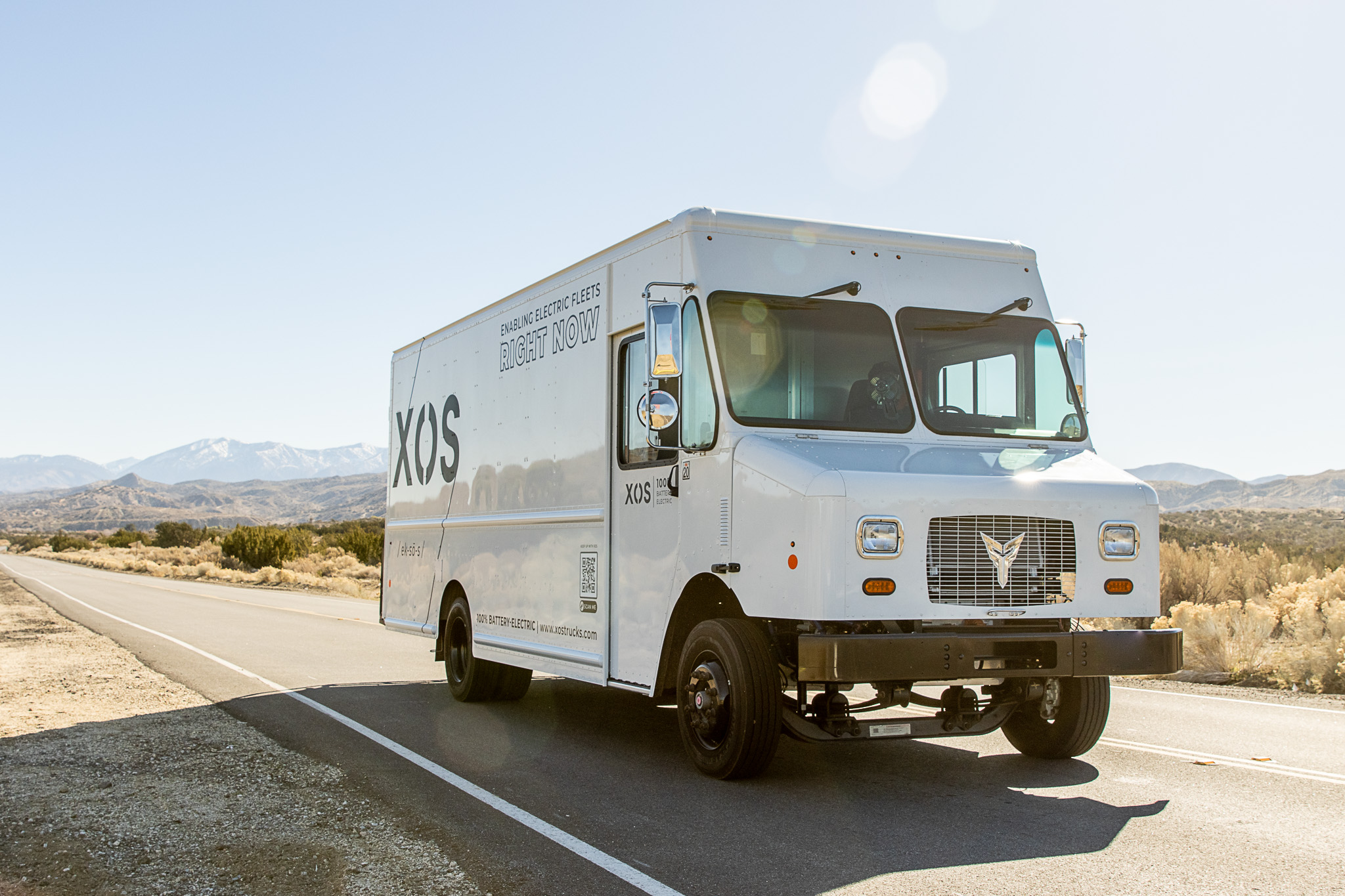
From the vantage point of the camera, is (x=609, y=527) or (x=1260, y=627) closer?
(x=609, y=527)

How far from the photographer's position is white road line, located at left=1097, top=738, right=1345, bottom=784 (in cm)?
759

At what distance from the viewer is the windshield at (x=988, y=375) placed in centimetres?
784

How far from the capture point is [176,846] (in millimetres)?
6004

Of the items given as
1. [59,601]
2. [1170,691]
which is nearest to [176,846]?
[1170,691]

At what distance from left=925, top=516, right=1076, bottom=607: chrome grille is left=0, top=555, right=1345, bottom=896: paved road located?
115cm

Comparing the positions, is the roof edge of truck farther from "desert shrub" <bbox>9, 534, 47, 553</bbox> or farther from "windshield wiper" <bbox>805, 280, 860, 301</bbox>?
"desert shrub" <bbox>9, 534, 47, 553</bbox>

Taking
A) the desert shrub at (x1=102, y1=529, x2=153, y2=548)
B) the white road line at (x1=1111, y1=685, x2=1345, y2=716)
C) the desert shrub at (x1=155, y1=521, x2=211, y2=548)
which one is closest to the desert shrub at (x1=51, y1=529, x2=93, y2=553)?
the desert shrub at (x1=102, y1=529, x2=153, y2=548)

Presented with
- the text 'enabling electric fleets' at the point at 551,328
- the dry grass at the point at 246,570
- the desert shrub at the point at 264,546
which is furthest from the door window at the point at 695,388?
the desert shrub at the point at 264,546

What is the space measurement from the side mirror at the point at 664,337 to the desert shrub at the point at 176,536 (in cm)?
7982

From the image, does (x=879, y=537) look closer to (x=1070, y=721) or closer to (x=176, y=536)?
(x=1070, y=721)

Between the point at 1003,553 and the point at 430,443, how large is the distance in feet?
23.5

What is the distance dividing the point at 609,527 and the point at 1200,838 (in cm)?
424

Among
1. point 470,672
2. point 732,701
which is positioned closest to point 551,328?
point 470,672

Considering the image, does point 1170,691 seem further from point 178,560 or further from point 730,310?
point 178,560
